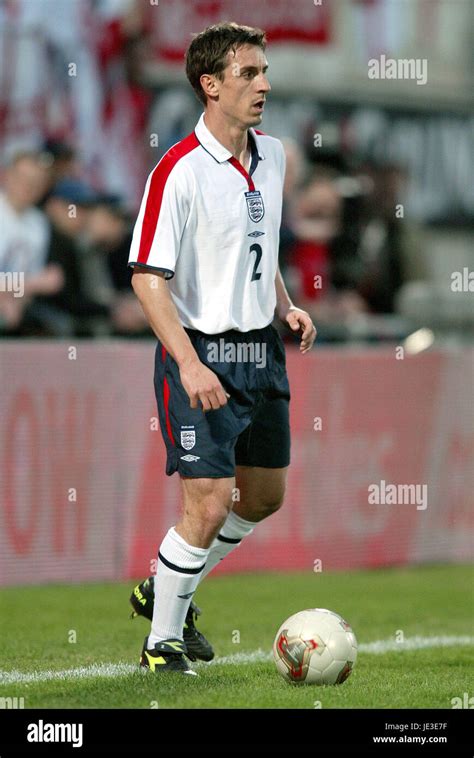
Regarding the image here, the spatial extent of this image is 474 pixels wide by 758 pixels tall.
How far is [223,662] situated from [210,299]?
1.84 m

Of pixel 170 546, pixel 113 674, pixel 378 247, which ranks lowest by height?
pixel 113 674

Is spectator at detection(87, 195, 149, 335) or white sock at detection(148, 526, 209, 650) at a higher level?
spectator at detection(87, 195, 149, 335)

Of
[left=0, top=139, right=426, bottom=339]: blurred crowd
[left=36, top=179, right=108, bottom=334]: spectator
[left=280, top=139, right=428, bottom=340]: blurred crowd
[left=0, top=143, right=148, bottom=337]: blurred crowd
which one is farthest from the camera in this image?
[left=280, top=139, right=428, bottom=340]: blurred crowd

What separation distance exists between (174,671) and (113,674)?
32 centimetres

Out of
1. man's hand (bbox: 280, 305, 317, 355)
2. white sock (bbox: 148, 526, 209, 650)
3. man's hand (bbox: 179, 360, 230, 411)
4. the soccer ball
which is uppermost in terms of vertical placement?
man's hand (bbox: 280, 305, 317, 355)

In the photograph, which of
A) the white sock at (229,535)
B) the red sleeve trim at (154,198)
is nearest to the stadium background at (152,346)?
the white sock at (229,535)

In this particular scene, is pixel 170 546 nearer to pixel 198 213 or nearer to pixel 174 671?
pixel 174 671

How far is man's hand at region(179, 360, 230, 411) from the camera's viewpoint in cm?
575

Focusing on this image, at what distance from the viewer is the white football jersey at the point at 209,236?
Answer: 596cm

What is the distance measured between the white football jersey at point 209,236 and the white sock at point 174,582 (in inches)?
36.7

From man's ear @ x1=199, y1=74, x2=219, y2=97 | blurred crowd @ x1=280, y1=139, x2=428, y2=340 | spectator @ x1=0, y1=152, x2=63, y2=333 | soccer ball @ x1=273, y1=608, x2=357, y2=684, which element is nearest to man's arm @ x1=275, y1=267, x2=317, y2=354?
man's ear @ x1=199, y1=74, x2=219, y2=97

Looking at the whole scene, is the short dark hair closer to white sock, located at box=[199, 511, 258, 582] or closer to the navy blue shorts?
the navy blue shorts

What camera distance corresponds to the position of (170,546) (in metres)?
6.12
